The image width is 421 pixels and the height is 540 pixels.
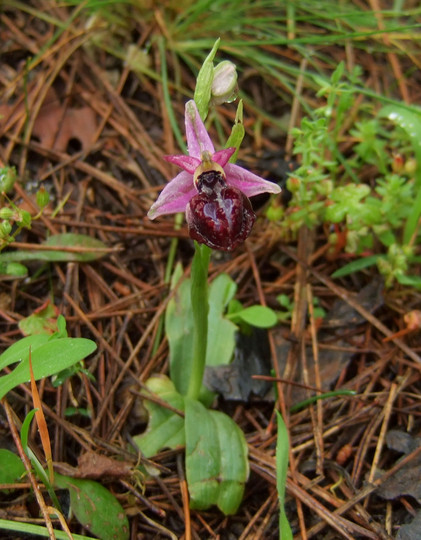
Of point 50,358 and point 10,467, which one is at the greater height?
point 50,358

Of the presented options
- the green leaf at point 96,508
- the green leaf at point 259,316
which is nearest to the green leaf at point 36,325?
the green leaf at point 96,508

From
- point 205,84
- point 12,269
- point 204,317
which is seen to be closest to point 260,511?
point 204,317

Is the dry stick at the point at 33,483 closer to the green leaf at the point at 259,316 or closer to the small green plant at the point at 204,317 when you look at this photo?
the small green plant at the point at 204,317

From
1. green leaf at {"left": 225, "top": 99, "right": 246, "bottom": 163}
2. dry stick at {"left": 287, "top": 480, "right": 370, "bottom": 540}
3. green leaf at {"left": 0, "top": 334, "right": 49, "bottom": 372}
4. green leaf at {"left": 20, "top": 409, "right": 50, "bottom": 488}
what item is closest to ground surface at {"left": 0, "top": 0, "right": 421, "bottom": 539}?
dry stick at {"left": 287, "top": 480, "right": 370, "bottom": 540}

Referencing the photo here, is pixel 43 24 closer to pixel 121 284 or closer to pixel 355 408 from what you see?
pixel 121 284

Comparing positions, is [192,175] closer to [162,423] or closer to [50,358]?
[50,358]

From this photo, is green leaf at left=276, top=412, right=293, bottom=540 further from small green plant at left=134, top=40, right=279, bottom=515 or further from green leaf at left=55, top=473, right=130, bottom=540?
green leaf at left=55, top=473, right=130, bottom=540

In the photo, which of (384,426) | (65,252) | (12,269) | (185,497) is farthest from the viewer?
(65,252)
